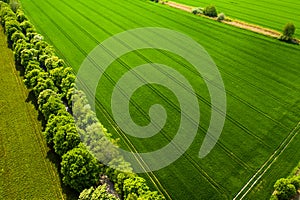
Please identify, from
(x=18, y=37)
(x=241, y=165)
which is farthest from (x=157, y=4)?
(x=241, y=165)

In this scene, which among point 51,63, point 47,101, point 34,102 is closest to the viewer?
point 47,101

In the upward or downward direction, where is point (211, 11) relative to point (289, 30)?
downward

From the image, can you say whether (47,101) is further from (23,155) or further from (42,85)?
(23,155)

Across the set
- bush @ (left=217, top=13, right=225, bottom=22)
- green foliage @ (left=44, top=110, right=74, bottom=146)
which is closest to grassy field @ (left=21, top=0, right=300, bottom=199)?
bush @ (left=217, top=13, right=225, bottom=22)

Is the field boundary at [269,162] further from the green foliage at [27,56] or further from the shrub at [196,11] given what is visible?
the shrub at [196,11]

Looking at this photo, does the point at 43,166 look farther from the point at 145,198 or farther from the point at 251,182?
the point at 251,182

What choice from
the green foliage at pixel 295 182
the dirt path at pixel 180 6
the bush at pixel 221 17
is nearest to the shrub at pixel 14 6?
the dirt path at pixel 180 6

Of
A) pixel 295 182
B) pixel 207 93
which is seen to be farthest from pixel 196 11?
pixel 295 182
